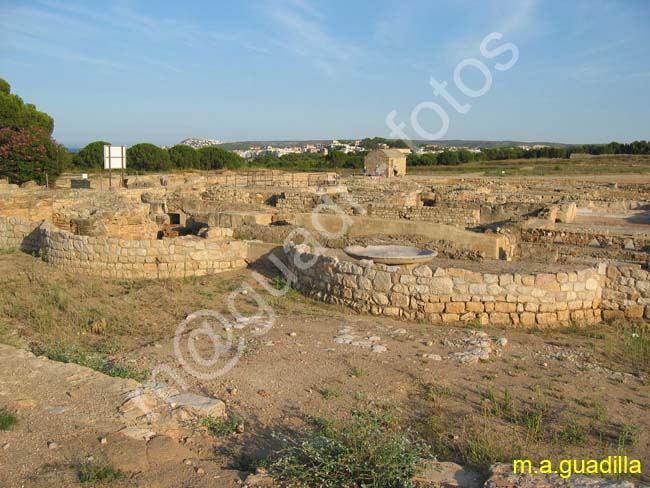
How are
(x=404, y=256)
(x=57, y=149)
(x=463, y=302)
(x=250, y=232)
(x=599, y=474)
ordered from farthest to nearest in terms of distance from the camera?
(x=57, y=149) < (x=250, y=232) < (x=404, y=256) < (x=463, y=302) < (x=599, y=474)

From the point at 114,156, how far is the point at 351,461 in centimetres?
2287

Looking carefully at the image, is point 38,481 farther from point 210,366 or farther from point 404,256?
point 404,256

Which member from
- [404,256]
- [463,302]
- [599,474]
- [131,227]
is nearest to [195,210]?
[131,227]

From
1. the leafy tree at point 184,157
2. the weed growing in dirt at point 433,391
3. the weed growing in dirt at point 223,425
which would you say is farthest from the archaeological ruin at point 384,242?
the leafy tree at point 184,157

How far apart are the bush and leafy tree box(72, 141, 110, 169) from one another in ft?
52.1

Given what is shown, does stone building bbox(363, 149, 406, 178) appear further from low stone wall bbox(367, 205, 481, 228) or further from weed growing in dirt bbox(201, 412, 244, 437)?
weed growing in dirt bbox(201, 412, 244, 437)

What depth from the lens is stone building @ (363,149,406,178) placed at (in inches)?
1772

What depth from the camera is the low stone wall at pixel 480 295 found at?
8.01 meters

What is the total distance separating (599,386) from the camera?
5668mm

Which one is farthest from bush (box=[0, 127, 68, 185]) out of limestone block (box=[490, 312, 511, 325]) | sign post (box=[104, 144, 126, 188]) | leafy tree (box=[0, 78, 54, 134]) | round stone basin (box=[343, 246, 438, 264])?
limestone block (box=[490, 312, 511, 325])

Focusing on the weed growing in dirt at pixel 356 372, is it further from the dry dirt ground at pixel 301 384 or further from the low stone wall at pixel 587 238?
the low stone wall at pixel 587 238

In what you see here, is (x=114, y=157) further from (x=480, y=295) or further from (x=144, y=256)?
(x=480, y=295)

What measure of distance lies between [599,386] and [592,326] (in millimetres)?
2750

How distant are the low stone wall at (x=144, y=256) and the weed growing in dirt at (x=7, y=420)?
6475mm
